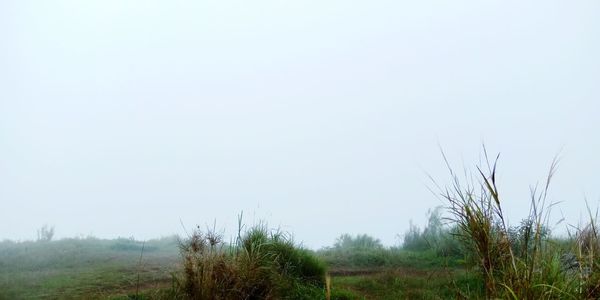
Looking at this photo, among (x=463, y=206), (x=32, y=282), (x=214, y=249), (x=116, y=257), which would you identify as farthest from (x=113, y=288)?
(x=463, y=206)

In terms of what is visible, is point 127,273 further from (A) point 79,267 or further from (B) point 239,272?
(B) point 239,272

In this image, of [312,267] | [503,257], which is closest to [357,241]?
[312,267]

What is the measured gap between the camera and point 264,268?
20.7 ft

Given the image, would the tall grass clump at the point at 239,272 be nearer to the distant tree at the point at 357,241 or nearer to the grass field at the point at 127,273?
the grass field at the point at 127,273

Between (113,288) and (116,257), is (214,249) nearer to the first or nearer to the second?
(113,288)

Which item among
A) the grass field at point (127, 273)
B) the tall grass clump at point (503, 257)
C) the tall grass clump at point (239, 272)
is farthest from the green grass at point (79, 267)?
the tall grass clump at point (503, 257)

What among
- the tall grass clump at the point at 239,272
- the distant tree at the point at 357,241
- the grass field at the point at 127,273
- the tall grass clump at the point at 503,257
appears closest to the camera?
the tall grass clump at the point at 503,257

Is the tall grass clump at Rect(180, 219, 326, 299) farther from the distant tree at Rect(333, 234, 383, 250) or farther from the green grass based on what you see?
the distant tree at Rect(333, 234, 383, 250)

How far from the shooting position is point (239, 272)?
5949 millimetres

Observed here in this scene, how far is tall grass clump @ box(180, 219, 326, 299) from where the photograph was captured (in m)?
5.68

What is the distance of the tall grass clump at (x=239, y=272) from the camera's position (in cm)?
568

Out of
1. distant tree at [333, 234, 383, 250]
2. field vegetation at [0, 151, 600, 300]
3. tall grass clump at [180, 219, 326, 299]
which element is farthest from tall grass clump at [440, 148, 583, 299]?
distant tree at [333, 234, 383, 250]

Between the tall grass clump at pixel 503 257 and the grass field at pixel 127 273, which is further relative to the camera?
the grass field at pixel 127 273

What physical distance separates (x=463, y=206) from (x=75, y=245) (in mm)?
10021
